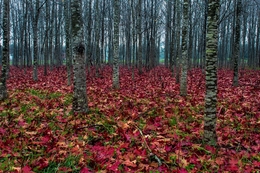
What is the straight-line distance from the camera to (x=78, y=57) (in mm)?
6824

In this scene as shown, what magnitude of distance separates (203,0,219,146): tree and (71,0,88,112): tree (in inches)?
142

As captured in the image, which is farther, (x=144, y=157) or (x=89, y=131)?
(x=89, y=131)

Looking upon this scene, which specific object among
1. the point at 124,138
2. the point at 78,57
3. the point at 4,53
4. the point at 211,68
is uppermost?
the point at 4,53

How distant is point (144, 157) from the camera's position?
4133 millimetres

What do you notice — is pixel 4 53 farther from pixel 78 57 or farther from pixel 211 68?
pixel 211 68

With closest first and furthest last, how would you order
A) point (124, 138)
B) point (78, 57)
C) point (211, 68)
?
point (211, 68)
point (124, 138)
point (78, 57)

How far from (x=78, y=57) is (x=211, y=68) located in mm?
3739

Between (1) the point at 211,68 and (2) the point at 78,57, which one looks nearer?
(1) the point at 211,68

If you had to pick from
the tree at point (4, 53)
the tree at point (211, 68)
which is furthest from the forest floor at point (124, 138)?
the tree at point (4, 53)

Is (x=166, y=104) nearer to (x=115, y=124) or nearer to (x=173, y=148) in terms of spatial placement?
(x=115, y=124)

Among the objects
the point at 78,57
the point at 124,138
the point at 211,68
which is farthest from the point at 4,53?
the point at 211,68

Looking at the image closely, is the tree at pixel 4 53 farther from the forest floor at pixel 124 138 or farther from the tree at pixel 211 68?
the tree at pixel 211 68

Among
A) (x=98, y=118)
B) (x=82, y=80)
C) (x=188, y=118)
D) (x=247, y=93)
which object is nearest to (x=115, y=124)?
(x=98, y=118)

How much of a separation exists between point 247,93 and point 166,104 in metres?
4.63
